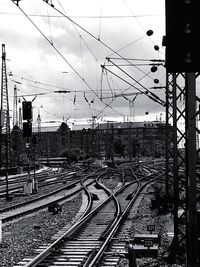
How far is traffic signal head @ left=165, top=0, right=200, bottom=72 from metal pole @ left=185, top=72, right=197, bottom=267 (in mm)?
1422

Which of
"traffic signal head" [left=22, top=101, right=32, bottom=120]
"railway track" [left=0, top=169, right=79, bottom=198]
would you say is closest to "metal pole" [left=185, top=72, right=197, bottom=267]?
"traffic signal head" [left=22, top=101, right=32, bottom=120]

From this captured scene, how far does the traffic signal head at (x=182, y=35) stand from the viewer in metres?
6.04

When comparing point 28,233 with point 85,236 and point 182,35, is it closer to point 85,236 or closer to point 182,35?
point 85,236

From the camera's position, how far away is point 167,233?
1620cm

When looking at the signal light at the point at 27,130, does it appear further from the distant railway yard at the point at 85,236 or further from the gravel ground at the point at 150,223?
the gravel ground at the point at 150,223

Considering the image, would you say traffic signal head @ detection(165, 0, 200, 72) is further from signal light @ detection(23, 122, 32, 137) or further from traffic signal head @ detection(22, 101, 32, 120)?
signal light @ detection(23, 122, 32, 137)

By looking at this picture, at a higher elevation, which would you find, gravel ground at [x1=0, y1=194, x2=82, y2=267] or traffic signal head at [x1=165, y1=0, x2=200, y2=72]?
traffic signal head at [x1=165, y1=0, x2=200, y2=72]

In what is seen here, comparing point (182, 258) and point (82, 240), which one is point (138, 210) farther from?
point (182, 258)

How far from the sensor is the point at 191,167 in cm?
773

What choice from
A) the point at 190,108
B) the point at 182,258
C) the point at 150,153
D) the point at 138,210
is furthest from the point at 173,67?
the point at 150,153

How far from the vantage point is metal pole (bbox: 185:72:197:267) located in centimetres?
764

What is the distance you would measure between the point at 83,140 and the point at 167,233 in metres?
150

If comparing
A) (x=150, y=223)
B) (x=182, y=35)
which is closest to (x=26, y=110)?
(x=150, y=223)

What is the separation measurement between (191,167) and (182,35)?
2467mm
